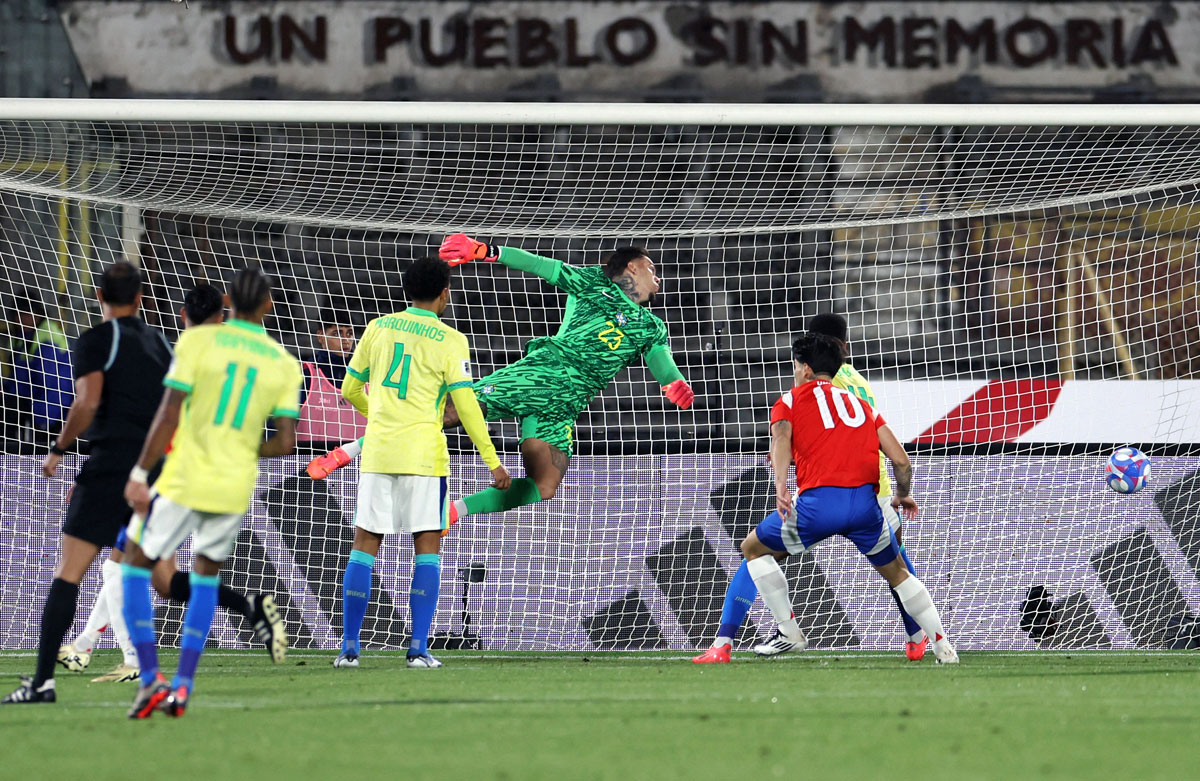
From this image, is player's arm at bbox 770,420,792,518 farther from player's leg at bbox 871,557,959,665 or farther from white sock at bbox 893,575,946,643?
white sock at bbox 893,575,946,643

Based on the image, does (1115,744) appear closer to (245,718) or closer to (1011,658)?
(245,718)

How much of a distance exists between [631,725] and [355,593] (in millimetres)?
2581

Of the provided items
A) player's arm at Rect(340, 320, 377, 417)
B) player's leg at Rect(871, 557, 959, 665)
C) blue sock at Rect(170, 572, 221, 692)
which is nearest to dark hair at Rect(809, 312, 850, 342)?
player's leg at Rect(871, 557, 959, 665)

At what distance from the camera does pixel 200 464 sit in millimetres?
4602

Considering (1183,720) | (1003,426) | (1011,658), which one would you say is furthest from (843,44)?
(1183,720)

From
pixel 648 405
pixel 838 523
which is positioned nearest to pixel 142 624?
pixel 838 523

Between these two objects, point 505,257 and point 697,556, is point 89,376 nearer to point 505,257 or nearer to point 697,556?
point 505,257

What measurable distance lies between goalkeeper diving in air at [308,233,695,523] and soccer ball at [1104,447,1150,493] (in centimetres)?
231

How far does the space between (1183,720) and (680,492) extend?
14.8 ft

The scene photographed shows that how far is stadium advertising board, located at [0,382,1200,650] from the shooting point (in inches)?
346

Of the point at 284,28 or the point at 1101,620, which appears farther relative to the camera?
the point at 284,28

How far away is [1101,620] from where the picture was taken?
28.9 feet

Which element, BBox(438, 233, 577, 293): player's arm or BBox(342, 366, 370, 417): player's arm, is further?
BBox(438, 233, 577, 293): player's arm

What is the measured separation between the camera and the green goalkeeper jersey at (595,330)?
25.1 feet
